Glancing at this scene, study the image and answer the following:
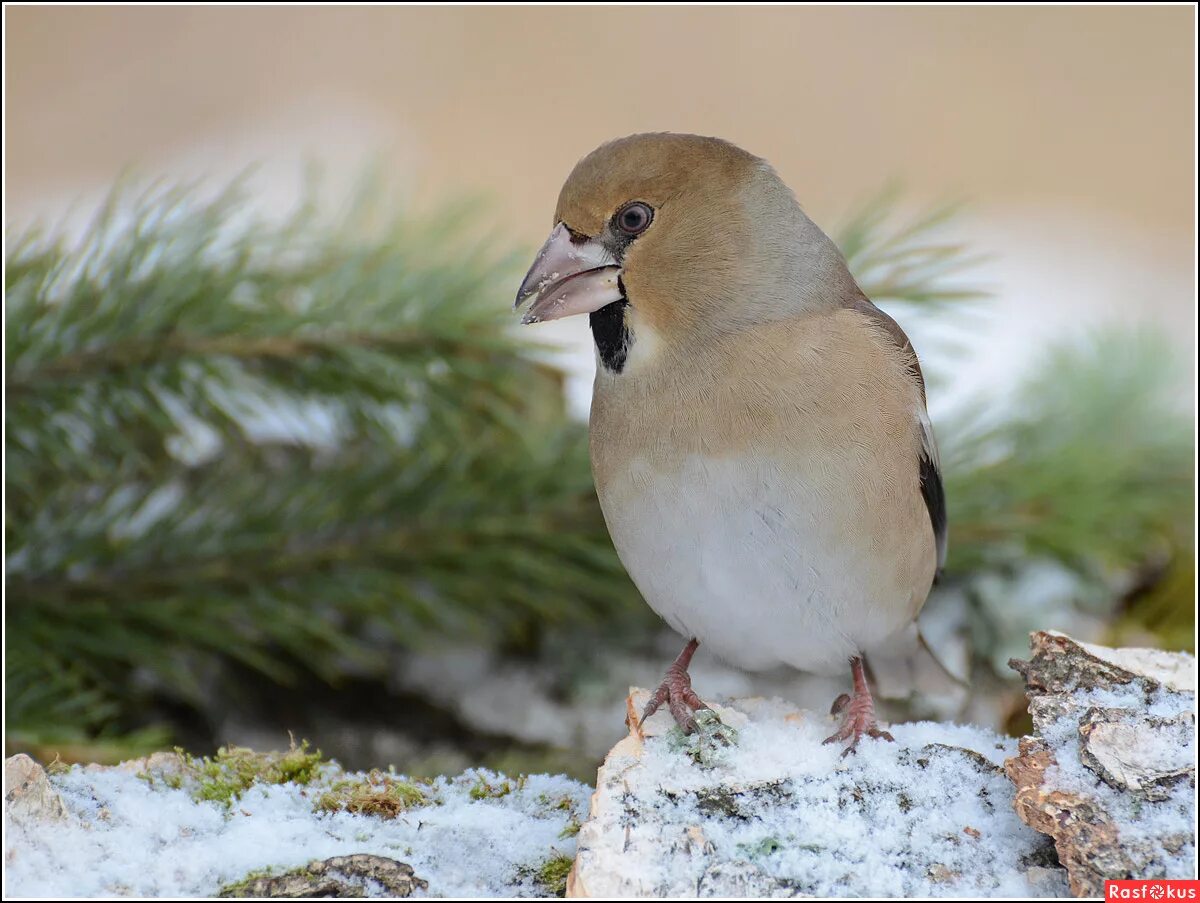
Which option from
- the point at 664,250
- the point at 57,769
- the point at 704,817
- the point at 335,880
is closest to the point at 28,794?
the point at 57,769

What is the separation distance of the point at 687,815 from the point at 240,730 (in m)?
1.09

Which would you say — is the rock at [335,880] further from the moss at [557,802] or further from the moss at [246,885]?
the moss at [557,802]

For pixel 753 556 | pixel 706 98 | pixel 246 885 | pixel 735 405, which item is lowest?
pixel 246 885

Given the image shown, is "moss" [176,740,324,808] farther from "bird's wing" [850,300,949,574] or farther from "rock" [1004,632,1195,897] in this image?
"bird's wing" [850,300,949,574]

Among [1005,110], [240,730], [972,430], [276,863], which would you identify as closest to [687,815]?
[276,863]

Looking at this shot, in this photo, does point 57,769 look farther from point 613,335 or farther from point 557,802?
point 613,335

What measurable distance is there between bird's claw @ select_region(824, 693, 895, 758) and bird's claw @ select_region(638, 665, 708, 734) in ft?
0.48

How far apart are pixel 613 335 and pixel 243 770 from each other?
0.70 m

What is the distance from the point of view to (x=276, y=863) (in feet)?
3.47

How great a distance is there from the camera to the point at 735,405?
1444 millimetres

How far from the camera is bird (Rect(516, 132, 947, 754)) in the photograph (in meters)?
1.44

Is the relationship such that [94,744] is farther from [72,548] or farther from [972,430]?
[972,430]

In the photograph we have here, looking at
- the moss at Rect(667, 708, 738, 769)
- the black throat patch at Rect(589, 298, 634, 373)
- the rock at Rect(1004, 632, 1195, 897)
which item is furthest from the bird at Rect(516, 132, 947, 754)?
the rock at Rect(1004, 632, 1195, 897)

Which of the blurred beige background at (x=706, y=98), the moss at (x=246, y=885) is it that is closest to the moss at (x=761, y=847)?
the moss at (x=246, y=885)
